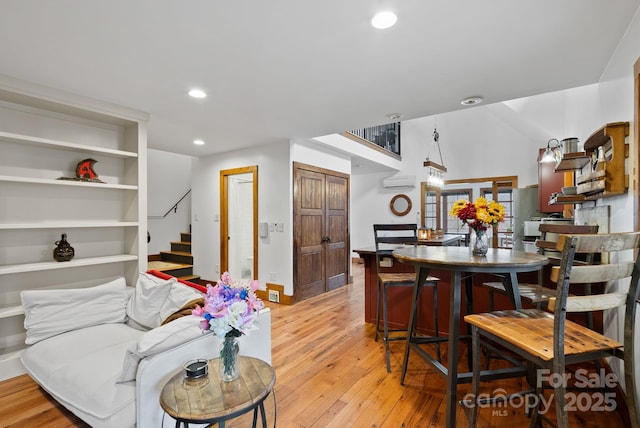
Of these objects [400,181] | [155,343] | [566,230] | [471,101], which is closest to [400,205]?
[400,181]

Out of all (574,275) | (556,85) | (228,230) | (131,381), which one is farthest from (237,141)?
(574,275)

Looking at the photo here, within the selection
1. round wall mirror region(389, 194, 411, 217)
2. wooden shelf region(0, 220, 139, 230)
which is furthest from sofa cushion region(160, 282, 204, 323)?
round wall mirror region(389, 194, 411, 217)

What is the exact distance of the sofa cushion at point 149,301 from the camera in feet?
8.13

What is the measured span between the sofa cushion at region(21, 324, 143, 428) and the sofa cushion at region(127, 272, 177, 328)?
120 millimetres

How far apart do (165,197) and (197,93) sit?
4544mm

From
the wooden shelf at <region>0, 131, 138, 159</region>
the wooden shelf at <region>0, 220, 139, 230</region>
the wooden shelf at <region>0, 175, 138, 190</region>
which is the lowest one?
the wooden shelf at <region>0, 220, 139, 230</region>

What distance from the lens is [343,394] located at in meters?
2.16

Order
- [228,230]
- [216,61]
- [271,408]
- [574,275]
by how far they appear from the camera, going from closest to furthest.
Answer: [574,275] → [271,408] → [216,61] → [228,230]

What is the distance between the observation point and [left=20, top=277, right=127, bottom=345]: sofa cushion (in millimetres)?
2357

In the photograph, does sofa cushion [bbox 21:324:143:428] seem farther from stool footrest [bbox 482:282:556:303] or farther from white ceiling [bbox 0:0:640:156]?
stool footrest [bbox 482:282:556:303]

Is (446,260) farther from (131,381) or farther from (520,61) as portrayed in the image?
(131,381)

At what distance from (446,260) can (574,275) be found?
2.32 ft

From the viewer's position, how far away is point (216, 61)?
2.20 meters

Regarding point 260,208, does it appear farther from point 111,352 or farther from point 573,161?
point 573,161
